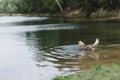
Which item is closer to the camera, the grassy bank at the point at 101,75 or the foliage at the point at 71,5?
the grassy bank at the point at 101,75

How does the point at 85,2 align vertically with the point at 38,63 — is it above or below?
above

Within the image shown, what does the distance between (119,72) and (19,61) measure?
9.23m

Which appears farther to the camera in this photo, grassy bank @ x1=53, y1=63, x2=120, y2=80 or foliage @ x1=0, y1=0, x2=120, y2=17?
foliage @ x1=0, y1=0, x2=120, y2=17

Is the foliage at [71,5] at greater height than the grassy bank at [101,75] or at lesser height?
greater

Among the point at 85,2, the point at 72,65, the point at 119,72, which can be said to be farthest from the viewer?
the point at 85,2

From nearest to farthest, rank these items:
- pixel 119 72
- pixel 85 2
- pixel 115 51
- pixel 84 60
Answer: pixel 119 72, pixel 84 60, pixel 115 51, pixel 85 2

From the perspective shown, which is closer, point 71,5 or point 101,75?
point 101,75

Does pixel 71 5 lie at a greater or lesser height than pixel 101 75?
greater

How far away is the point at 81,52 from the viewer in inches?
967

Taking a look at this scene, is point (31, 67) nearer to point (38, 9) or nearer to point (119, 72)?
point (119, 72)

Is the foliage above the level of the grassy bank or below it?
above

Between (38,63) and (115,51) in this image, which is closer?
(38,63)

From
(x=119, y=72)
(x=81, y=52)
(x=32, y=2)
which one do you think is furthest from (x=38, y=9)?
(x=119, y=72)

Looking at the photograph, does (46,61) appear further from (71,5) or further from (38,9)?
(38,9)
